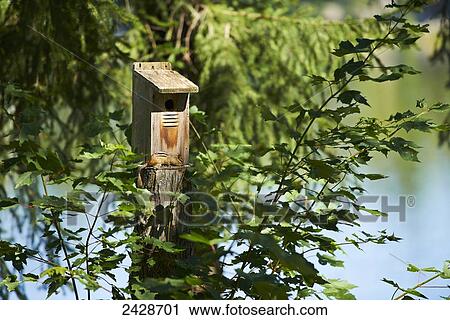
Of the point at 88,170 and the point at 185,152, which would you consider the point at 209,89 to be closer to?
the point at 88,170

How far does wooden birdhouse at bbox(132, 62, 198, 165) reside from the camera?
2012 mm

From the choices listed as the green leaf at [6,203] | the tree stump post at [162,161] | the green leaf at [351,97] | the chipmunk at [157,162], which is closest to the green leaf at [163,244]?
the tree stump post at [162,161]

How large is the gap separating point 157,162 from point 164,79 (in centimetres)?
22

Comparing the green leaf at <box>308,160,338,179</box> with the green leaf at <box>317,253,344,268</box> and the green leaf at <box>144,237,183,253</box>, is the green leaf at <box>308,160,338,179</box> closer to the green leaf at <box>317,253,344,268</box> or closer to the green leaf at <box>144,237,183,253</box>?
the green leaf at <box>317,253,344,268</box>

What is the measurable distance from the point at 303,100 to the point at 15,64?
5.24 feet

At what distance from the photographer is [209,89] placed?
4238mm

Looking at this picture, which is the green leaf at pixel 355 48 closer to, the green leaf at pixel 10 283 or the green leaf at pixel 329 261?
the green leaf at pixel 329 261

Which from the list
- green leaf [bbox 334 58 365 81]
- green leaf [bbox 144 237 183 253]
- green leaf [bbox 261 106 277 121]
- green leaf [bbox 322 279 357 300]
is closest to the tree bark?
green leaf [bbox 144 237 183 253]

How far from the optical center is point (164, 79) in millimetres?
2055

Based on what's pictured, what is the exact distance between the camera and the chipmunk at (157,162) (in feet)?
6.56

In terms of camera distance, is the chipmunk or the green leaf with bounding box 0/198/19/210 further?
the chipmunk

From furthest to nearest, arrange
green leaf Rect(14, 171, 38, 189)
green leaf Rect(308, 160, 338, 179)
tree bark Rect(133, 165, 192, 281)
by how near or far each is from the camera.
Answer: tree bark Rect(133, 165, 192, 281), green leaf Rect(14, 171, 38, 189), green leaf Rect(308, 160, 338, 179)

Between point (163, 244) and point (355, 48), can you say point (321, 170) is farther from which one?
point (163, 244)

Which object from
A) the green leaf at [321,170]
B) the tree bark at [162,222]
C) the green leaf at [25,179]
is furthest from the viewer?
the tree bark at [162,222]
